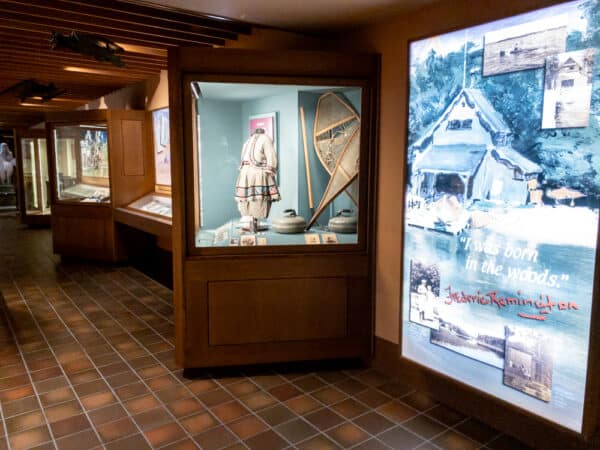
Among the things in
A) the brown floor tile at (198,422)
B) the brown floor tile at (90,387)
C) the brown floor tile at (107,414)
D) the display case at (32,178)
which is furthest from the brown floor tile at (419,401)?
the display case at (32,178)

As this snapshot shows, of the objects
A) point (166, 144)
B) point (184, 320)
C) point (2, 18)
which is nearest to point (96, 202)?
point (166, 144)

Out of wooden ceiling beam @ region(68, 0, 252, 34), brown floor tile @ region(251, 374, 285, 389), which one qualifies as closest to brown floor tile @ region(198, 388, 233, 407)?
brown floor tile @ region(251, 374, 285, 389)

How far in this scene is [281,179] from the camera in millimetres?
3680

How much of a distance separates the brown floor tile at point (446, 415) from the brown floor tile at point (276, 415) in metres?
0.90

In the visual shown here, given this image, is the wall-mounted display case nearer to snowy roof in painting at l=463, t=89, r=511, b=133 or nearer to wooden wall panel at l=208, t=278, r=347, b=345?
wooden wall panel at l=208, t=278, r=347, b=345

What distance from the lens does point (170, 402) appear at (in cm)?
322

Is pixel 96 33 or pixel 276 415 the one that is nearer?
pixel 276 415

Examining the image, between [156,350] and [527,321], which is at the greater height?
[527,321]

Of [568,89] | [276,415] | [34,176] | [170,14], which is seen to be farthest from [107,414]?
[34,176]

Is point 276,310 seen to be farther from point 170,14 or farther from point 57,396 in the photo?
point 170,14

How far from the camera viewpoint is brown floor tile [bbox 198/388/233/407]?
3.22 m

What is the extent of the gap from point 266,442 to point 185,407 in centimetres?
68

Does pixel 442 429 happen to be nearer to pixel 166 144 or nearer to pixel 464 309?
pixel 464 309

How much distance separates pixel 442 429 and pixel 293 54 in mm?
2625
